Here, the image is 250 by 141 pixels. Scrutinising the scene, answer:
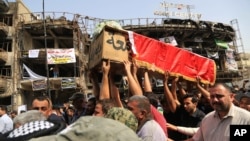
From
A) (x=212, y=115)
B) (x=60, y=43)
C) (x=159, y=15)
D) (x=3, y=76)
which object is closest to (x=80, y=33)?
(x=60, y=43)

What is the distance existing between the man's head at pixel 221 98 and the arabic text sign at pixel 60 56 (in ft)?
75.6

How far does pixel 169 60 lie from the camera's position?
5129mm

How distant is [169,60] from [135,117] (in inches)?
105

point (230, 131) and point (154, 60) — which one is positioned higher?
point (154, 60)

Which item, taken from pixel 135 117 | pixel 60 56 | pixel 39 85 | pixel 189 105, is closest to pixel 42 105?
pixel 189 105

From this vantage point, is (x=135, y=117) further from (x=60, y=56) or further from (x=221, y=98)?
(x=60, y=56)

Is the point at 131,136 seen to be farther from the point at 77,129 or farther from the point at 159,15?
the point at 159,15

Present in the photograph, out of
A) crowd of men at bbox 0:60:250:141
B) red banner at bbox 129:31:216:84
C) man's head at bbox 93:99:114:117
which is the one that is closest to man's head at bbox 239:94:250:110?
crowd of men at bbox 0:60:250:141

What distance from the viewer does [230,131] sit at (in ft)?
9.84

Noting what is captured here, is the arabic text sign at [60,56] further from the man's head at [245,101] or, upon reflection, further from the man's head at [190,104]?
the man's head at [190,104]

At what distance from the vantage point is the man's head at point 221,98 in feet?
10.2

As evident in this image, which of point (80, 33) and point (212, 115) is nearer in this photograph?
point (212, 115)

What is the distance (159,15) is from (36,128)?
114ft

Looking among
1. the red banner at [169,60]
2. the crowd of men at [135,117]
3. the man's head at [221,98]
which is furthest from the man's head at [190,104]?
the man's head at [221,98]
